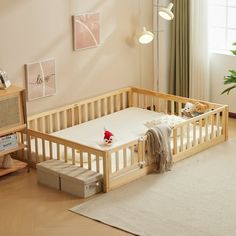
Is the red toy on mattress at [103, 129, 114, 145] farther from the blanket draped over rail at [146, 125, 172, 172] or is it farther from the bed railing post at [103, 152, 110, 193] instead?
the bed railing post at [103, 152, 110, 193]

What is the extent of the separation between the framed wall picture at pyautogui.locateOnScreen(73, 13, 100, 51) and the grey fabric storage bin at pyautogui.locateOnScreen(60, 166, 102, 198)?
1742 mm

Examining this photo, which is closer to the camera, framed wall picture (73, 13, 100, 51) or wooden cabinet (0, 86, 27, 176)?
wooden cabinet (0, 86, 27, 176)

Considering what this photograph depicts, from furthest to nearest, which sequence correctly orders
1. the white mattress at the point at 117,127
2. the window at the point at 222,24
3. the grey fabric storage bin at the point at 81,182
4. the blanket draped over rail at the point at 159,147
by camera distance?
the window at the point at 222,24, the white mattress at the point at 117,127, the blanket draped over rail at the point at 159,147, the grey fabric storage bin at the point at 81,182

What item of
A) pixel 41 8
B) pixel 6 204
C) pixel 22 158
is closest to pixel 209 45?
pixel 41 8

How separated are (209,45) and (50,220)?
11.5 ft

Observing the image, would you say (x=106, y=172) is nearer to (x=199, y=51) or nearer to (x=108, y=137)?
(x=108, y=137)

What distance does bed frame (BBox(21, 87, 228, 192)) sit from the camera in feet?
18.8

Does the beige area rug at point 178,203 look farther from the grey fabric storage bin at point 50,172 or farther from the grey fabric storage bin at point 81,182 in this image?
the grey fabric storage bin at point 50,172

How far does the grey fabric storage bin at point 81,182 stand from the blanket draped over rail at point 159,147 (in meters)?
0.65

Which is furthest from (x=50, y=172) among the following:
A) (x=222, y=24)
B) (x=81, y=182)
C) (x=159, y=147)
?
(x=222, y=24)

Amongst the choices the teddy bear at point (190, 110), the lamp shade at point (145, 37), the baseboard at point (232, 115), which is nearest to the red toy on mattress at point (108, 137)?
the teddy bear at point (190, 110)

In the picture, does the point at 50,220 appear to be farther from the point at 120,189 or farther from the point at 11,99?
the point at 11,99

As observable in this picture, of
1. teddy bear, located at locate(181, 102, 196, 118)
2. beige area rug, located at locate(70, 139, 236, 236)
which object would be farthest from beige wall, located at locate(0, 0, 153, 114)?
beige area rug, located at locate(70, 139, 236, 236)

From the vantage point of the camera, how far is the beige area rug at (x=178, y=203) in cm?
494
